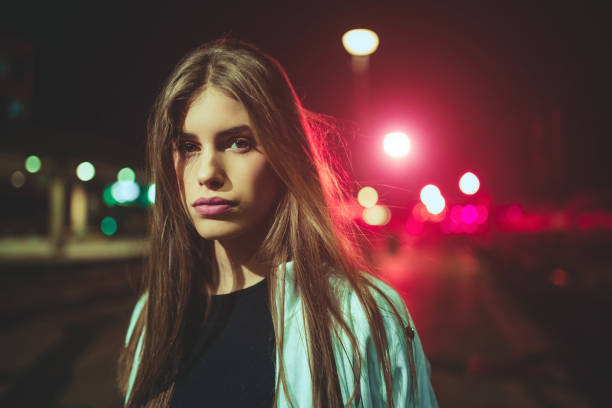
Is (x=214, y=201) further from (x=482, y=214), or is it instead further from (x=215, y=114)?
(x=482, y=214)

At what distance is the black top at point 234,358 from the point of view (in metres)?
1.31

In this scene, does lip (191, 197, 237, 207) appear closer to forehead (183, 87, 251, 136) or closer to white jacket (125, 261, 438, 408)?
forehead (183, 87, 251, 136)

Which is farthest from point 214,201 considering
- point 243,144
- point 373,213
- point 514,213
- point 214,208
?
point 514,213

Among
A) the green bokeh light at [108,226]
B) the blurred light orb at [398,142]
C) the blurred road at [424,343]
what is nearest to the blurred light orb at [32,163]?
the blurred road at [424,343]

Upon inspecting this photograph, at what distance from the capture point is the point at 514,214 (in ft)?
44.5

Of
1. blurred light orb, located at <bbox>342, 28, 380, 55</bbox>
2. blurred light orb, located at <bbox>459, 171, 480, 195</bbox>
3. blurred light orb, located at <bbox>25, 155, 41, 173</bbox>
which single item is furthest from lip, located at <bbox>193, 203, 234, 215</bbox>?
blurred light orb, located at <bbox>25, 155, 41, 173</bbox>

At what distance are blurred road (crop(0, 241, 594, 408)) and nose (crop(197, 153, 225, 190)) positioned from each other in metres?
0.75

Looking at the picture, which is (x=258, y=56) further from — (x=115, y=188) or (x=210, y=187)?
(x=115, y=188)

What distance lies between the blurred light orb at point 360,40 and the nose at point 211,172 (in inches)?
241

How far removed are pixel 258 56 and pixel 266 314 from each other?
0.93m

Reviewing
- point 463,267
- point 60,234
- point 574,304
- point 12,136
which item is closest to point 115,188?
point 60,234

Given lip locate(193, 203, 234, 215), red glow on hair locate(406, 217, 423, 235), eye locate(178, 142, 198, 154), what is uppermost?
eye locate(178, 142, 198, 154)

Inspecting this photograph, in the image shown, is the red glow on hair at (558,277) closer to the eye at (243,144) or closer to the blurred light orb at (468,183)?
the blurred light orb at (468,183)

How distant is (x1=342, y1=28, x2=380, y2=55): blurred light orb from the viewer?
22.6 feet
